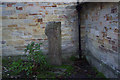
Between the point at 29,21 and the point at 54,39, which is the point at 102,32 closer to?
the point at 54,39

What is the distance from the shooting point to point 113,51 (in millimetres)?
2959

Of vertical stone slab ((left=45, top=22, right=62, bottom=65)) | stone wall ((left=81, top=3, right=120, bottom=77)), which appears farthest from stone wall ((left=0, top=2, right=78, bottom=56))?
vertical stone slab ((left=45, top=22, right=62, bottom=65))

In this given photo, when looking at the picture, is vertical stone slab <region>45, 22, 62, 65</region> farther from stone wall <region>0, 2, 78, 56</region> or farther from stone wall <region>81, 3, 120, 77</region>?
stone wall <region>81, 3, 120, 77</region>

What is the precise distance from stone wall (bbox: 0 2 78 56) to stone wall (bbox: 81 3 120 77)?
24.3 inches

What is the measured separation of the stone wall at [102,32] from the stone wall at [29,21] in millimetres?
618

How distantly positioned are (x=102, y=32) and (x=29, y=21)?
2.63 m

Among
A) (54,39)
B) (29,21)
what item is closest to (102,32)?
(54,39)

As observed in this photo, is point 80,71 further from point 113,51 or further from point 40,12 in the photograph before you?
point 40,12

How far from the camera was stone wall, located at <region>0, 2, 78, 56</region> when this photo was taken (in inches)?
190

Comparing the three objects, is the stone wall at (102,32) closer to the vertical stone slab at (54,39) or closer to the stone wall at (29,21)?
the stone wall at (29,21)

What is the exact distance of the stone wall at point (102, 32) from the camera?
2.89m

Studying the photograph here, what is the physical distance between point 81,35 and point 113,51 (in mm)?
2240

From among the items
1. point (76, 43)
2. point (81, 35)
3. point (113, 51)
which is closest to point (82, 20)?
point (81, 35)

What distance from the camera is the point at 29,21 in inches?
192
